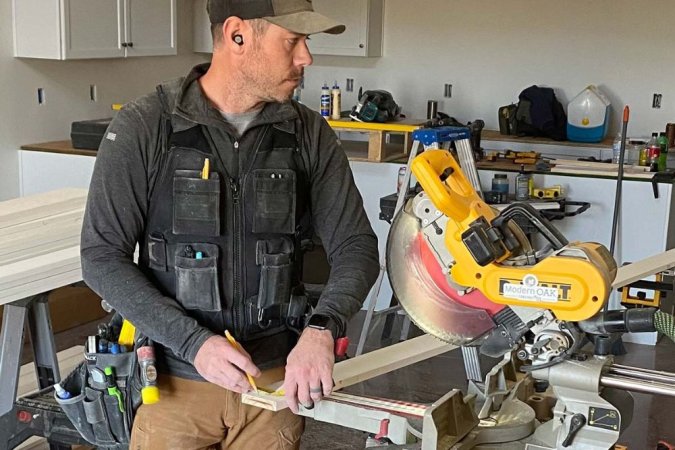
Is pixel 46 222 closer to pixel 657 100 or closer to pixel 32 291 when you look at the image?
pixel 32 291

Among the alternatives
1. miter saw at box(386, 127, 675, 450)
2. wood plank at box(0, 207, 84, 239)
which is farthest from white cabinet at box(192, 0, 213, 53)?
miter saw at box(386, 127, 675, 450)

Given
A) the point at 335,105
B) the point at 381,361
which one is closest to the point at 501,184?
the point at 335,105

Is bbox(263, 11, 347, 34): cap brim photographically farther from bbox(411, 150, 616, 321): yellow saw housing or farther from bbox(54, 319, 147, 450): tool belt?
bbox(54, 319, 147, 450): tool belt

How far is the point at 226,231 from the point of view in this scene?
183 centimetres

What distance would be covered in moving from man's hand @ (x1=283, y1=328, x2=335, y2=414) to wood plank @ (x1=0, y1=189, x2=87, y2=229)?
1.75m

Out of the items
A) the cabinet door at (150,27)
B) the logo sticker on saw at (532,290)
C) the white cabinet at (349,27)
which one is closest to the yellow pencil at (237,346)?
the logo sticker on saw at (532,290)

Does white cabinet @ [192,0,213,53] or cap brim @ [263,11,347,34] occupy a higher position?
white cabinet @ [192,0,213,53]

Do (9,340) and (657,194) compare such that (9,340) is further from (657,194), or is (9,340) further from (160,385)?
(657,194)

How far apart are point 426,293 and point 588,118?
4689 millimetres

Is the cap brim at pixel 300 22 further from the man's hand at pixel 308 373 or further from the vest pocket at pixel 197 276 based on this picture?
the man's hand at pixel 308 373

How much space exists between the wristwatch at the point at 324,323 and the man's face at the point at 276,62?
41cm

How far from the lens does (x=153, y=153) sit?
1782 mm

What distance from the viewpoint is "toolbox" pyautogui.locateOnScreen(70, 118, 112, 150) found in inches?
198

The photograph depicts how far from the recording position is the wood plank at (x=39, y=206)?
3240mm
